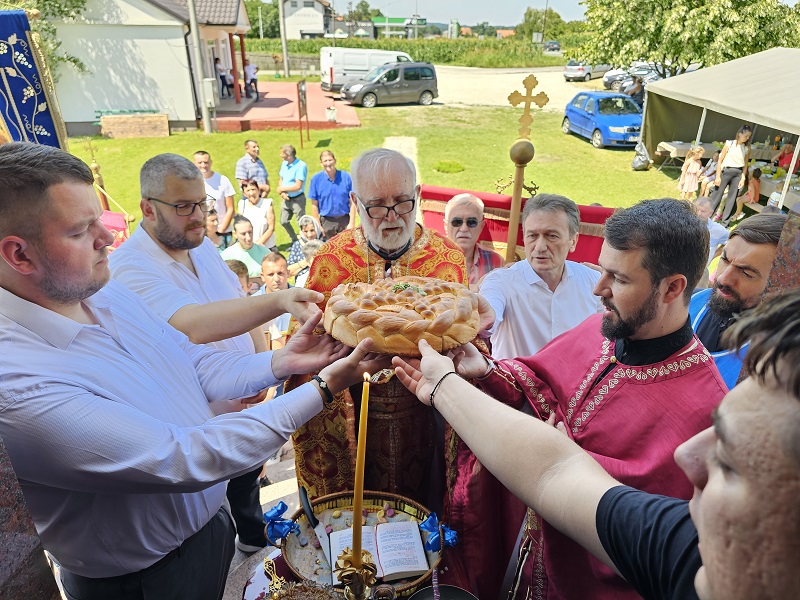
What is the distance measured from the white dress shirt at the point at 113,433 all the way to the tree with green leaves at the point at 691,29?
21.2 meters

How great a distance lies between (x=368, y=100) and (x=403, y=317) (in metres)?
28.3

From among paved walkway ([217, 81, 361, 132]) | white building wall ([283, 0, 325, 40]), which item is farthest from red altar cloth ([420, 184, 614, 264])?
white building wall ([283, 0, 325, 40])

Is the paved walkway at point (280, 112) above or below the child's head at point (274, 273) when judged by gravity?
below

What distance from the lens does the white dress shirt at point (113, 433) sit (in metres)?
1.58

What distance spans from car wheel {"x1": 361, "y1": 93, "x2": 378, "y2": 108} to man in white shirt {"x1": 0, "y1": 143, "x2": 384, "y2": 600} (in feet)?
91.5

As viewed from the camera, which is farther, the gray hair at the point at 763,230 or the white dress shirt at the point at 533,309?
the white dress shirt at the point at 533,309

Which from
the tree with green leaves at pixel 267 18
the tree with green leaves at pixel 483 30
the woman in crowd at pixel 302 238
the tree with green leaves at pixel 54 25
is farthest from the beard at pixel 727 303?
the tree with green leaves at pixel 483 30

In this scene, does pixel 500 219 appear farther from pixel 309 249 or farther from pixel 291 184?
pixel 291 184

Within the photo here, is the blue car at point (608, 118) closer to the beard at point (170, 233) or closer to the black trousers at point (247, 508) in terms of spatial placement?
the beard at point (170, 233)

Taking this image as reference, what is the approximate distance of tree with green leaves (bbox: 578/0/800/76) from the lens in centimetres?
1750

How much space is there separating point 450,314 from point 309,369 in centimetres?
82

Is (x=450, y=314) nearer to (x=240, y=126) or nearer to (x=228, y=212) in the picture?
(x=228, y=212)

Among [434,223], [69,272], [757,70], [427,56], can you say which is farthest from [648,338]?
[427,56]

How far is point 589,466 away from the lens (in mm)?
1438
